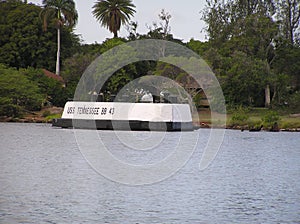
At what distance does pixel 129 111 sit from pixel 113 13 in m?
33.6

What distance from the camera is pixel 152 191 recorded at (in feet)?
97.0

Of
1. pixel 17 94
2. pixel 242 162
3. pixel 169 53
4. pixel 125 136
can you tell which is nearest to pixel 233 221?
pixel 242 162

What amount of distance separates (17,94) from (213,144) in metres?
29.5

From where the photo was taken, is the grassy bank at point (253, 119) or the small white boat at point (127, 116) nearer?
the small white boat at point (127, 116)

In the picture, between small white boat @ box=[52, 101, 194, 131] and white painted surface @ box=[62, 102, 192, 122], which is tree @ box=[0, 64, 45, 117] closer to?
small white boat @ box=[52, 101, 194, 131]

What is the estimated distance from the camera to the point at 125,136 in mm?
62719

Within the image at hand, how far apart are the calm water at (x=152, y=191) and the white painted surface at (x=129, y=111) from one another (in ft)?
57.0

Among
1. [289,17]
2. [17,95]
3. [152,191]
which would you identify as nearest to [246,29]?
[289,17]

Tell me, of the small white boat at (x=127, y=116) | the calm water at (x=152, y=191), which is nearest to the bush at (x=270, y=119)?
the small white boat at (x=127, y=116)

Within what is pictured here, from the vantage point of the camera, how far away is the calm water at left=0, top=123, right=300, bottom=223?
77.9 feet

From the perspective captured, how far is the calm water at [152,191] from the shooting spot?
23.8m

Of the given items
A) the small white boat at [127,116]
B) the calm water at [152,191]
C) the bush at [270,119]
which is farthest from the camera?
the bush at [270,119]

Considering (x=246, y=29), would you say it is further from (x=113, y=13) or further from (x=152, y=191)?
(x=152, y=191)

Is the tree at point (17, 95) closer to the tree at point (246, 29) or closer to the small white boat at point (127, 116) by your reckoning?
the small white boat at point (127, 116)
